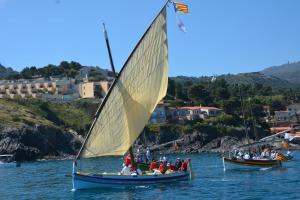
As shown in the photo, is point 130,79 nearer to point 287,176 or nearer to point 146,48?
point 146,48

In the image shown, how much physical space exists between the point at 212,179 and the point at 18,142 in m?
91.9

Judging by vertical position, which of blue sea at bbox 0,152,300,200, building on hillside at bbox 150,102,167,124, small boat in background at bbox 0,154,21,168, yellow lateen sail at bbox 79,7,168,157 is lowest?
blue sea at bbox 0,152,300,200

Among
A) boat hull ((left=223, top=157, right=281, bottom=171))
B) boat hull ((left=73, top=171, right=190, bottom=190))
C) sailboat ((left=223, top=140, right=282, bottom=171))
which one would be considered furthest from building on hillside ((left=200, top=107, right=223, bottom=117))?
boat hull ((left=73, top=171, right=190, bottom=190))

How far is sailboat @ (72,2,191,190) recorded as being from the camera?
4288 centimetres

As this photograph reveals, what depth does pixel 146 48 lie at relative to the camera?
4375cm

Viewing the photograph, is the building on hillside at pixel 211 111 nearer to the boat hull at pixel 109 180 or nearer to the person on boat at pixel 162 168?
the person on boat at pixel 162 168

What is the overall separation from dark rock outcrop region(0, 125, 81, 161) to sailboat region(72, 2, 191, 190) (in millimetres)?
94937

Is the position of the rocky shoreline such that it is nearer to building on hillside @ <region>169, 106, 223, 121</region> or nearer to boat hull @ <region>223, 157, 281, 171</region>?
building on hillside @ <region>169, 106, 223, 121</region>

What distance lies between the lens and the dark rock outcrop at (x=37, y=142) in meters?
138

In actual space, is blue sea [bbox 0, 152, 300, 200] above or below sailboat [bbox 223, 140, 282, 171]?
below

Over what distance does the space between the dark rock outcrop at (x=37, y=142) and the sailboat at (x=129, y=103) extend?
94937mm

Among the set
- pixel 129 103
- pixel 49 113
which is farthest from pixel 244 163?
pixel 49 113

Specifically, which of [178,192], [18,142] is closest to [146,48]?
[178,192]

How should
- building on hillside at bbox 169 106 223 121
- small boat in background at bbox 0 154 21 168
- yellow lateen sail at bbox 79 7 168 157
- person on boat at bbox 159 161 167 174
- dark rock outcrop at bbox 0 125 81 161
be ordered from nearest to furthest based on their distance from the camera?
yellow lateen sail at bbox 79 7 168 157 < person on boat at bbox 159 161 167 174 < small boat in background at bbox 0 154 21 168 < dark rock outcrop at bbox 0 125 81 161 < building on hillside at bbox 169 106 223 121
